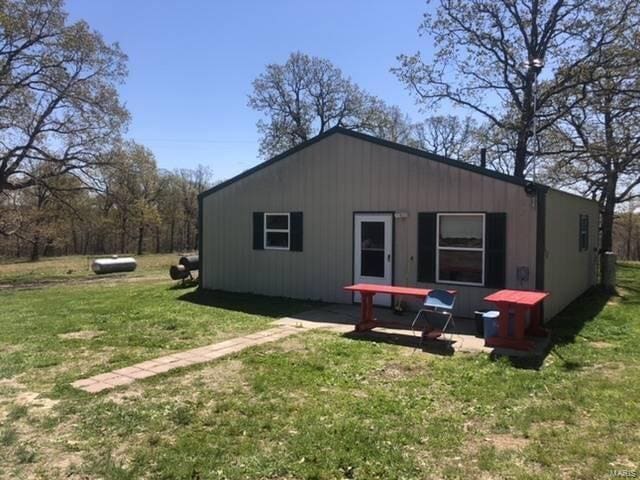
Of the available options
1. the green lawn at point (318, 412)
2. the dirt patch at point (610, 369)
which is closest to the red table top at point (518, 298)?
the green lawn at point (318, 412)

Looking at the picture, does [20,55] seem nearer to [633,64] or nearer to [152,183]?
[633,64]

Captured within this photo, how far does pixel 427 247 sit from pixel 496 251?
1.29 m

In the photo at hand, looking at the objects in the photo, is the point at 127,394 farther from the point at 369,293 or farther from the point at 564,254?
the point at 564,254

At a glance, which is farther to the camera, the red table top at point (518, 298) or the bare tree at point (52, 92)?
the bare tree at point (52, 92)

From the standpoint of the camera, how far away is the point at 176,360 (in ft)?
19.9

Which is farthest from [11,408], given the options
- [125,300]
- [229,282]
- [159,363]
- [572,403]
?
[229,282]

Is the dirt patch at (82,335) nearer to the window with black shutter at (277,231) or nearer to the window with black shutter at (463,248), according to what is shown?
the window with black shutter at (277,231)

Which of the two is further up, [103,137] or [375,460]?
[103,137]

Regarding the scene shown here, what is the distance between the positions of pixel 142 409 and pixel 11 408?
3.91 feet

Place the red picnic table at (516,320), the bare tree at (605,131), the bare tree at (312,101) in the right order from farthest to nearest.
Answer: the bare tree at (312,101) → the bare tree at (605,131) → the red picnic table at (516,320)

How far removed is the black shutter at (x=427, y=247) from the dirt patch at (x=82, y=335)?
5.78 m

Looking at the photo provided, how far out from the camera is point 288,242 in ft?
37.3

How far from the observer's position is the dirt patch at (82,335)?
739cm

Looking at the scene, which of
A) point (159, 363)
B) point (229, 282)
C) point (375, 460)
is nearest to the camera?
point (375, 460)
